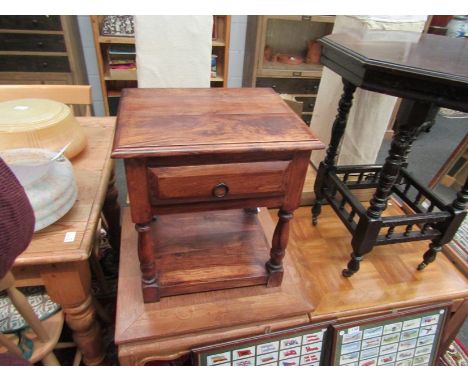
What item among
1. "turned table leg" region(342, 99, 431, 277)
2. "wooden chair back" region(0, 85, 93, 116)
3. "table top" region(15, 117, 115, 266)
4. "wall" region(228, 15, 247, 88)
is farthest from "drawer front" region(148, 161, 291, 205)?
"wall" region(228, 15, 247, 88)

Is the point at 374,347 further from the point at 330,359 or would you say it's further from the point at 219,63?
the point at 219,63

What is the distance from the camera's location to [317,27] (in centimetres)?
229

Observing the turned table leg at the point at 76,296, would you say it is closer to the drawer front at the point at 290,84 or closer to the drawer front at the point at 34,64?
the drawer front at the point at 34,64

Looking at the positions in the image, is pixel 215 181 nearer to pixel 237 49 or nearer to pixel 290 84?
pixel 290 84

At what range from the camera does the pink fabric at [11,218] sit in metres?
0.31

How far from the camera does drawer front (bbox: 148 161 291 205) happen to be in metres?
0.58

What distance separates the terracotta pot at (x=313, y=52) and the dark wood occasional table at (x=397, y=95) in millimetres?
1445

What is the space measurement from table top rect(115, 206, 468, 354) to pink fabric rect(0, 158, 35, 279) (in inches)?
18.7

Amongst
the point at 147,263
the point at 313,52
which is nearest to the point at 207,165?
the point at 147,263

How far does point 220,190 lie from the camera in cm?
61

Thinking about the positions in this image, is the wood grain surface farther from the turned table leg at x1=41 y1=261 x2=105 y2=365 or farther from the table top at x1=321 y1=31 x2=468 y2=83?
the table top at x1=321 y1=31 x2=468 y2=83

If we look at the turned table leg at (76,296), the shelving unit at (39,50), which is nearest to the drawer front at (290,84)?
the shelving unit at (39,50)
